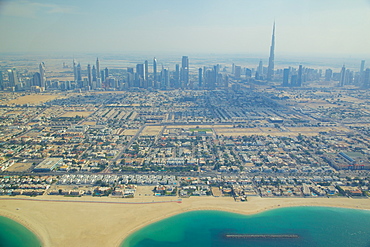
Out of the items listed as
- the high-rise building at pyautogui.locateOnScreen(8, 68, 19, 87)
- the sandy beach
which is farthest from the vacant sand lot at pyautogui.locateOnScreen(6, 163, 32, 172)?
the high-rise building at pyautogui.locateOnScreen(8, 68, 19, 87)

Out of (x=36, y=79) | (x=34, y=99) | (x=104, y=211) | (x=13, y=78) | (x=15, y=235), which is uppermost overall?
(x=13, y=78)

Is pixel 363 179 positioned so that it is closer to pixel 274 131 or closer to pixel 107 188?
pixel 274 131

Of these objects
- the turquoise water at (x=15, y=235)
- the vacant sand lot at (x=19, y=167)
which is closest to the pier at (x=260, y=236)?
the turquoise water at (x=15, y=235)

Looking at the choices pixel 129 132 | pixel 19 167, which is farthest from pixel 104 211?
pixel 129 132

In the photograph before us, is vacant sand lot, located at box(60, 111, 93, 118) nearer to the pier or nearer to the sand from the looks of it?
the sand

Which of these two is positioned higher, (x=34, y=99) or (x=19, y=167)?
(x=34, y=99)

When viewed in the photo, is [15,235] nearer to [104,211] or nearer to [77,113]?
[104,211]
